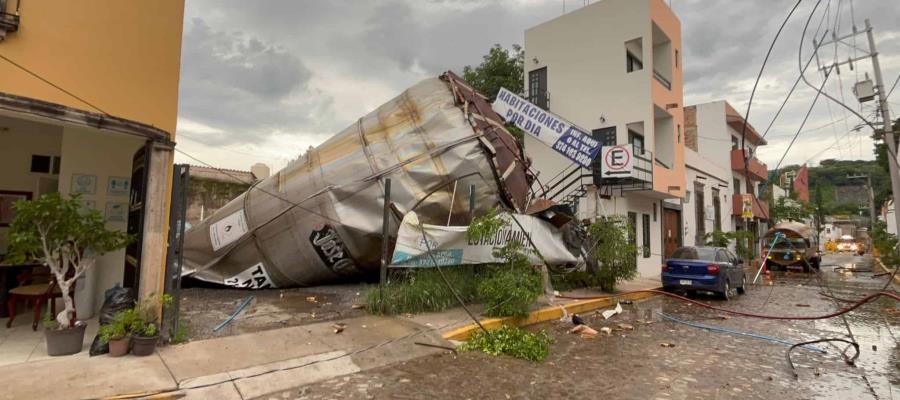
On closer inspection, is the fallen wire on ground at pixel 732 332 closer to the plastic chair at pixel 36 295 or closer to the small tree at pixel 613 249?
the small tree at pixel 613 249

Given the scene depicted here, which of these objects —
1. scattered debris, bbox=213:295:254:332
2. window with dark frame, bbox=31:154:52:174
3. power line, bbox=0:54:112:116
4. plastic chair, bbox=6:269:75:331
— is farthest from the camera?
window with dark frame, bbox=31:154:52:174

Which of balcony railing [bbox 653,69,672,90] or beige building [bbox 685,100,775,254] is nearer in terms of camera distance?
balcony railing [bbox 653,69,672,90]

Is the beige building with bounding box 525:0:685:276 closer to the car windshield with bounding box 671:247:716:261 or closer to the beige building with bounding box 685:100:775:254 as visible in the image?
the car windshield with bounding box 671:247:716:261

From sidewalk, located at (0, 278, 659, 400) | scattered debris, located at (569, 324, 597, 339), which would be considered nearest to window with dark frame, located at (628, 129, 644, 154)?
scattered debris, located at (569, 324, 597, 339)

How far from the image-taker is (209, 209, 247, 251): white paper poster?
9680 mm

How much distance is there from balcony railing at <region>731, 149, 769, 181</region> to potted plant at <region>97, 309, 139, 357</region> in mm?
28476

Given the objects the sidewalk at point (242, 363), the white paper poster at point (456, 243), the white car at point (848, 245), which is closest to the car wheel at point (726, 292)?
the white paper poster at point (456, 243)

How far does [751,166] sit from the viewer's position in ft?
104

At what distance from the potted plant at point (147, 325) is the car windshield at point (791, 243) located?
91.9ft

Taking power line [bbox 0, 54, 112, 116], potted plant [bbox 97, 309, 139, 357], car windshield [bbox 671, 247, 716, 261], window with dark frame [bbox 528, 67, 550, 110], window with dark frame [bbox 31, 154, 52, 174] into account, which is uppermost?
window with dark frame [bbox 528, 67, 550, 110]

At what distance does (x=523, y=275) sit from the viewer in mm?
8172

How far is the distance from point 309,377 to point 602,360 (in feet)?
12.9

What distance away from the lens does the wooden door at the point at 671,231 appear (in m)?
20.9

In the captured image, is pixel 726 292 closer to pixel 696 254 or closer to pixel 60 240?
pixel 696 254
